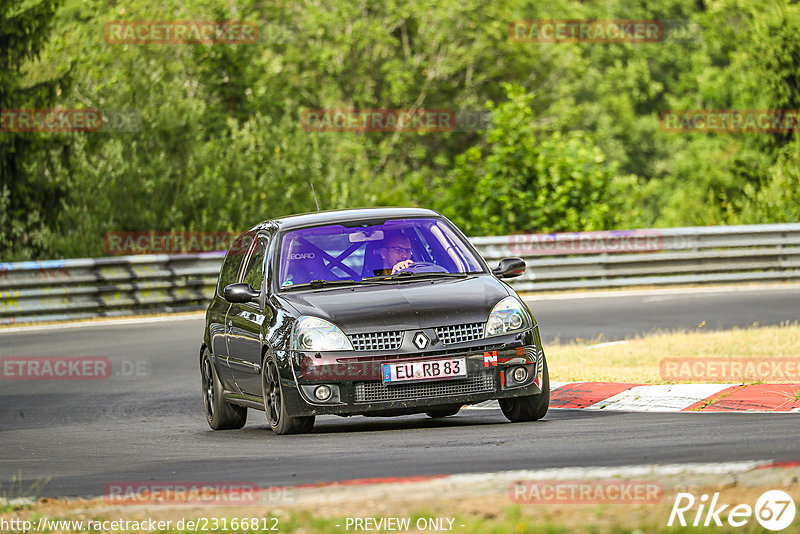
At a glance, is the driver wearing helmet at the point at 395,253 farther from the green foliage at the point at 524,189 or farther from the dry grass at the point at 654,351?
the green foliage at the point at 524,189

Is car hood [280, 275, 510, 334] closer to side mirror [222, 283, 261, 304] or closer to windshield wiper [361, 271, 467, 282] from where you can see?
windshield wiper [361, 271, 467, 282]

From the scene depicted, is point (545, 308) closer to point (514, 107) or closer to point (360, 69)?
point (514, 107)

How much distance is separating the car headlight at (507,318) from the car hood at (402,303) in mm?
49

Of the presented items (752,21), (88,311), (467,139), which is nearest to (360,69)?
(467,139)

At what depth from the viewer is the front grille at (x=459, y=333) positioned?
31.1 feet

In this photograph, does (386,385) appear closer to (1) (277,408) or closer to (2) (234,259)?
(1) (277,408)

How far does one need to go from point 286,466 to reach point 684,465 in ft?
7.48

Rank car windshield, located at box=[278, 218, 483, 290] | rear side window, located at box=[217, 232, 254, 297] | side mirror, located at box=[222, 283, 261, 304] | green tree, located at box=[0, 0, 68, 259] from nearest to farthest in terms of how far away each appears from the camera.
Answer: car windshield, located at box=[278, 218, 483, 290] → side mirror, located at box=[222, 283, 261, 304] → rear side window, located at box=[217, 232, 254, 297] → green tree, located at box=[0, 0, 68, 259]

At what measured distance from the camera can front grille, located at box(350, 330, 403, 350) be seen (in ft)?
30.9

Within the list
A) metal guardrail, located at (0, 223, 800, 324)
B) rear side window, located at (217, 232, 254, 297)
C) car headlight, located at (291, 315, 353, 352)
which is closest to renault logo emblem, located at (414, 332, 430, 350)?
car headlight, located at (291, 315, 353, 352)

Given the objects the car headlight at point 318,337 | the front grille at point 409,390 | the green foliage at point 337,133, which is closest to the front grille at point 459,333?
the front grille at point 409,390

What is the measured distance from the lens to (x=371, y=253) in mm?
10562

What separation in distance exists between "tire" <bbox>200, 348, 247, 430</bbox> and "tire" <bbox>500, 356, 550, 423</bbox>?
247 cm

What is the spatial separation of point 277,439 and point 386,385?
92 cm
